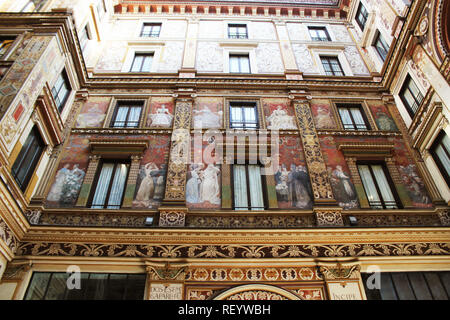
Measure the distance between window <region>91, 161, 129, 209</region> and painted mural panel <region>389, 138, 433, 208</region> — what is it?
8.79 m

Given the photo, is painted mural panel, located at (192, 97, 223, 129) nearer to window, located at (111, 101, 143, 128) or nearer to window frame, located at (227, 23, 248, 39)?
window, located at (111, 101, 143, 128)

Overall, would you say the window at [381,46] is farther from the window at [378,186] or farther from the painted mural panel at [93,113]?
the painted mural panel at [93,113]

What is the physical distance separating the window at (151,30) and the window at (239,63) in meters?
4.24

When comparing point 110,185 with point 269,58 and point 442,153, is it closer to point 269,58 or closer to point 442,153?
point 269,58

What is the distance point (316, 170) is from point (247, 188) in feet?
7.45

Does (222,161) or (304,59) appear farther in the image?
(304,59)

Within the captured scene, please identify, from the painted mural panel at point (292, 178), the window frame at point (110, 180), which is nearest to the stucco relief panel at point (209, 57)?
the painted mural panel at point (292, 178)

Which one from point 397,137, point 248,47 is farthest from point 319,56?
point 397,137

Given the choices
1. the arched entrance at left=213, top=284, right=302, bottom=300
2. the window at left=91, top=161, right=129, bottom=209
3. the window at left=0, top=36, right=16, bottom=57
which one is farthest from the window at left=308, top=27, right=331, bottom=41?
the arched entrance at left=213, top=284, right=302, bottom=300

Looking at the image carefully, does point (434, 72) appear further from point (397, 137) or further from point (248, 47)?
point (248, 47)

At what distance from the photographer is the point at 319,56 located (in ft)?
50.6

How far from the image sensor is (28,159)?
363 inches

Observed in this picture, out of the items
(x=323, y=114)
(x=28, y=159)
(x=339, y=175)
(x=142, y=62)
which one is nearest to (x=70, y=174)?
(x=28, y=159)
